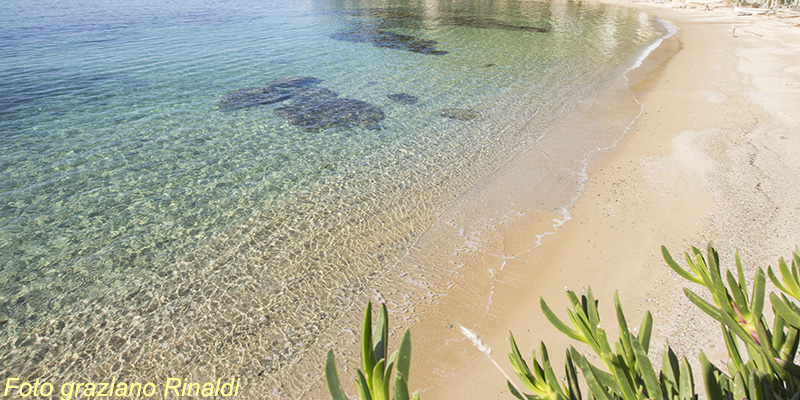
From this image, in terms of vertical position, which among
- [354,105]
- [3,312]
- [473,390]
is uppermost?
[354,105]

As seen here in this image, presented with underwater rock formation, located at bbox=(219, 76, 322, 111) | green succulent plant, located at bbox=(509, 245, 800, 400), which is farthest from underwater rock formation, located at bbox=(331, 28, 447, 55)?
green succulent plant, located at bbox=(509, 245, 800, 400)

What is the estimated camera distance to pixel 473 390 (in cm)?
465

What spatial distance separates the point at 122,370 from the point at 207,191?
4.24m

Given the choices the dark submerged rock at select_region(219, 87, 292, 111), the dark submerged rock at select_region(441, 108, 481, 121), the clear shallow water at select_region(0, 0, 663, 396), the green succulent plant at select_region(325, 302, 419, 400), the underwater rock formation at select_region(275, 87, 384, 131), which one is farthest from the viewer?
the dark submerged rock at select_region(219, 87, 292, 111)

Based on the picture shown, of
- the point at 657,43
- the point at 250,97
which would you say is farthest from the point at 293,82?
the point at 657,43

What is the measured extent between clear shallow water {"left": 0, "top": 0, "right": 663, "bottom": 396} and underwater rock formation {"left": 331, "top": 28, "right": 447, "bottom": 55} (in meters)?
1.44

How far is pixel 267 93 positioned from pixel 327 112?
129 inches

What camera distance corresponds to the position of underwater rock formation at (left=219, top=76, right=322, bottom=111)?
1373 centimetres

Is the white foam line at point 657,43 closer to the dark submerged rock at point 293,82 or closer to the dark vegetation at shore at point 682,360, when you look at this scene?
the dark submerged rock at point 293,82

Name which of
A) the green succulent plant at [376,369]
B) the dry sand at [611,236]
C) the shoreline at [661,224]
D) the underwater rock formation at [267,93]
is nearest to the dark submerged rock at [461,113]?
the dry sand at [611,236]

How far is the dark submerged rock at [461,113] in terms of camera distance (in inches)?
500

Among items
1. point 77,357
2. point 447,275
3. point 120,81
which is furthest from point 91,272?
point 120,81

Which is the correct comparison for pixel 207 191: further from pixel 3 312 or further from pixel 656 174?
pixel 656 174

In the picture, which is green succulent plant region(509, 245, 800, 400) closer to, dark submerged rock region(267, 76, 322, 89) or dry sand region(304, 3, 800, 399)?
dry sand region(304, 3, 800, 399)
